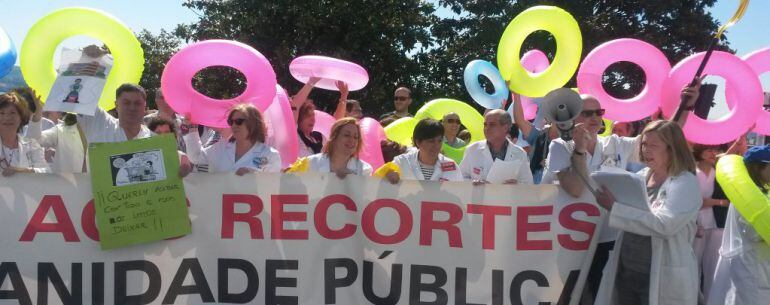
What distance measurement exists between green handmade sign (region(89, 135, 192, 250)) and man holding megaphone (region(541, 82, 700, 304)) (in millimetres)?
2359

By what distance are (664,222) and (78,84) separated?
3.51 meters

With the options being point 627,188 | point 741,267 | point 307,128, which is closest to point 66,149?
point 307,128

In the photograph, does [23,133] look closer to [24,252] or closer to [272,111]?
[24,252]

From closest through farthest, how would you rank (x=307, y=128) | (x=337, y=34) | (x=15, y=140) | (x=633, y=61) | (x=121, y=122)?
(x=121, y=122)
(x=15, y=140)
(x=633, y=61)
(x=307, y=128)
(x=337, y=34)

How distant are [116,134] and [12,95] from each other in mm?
788

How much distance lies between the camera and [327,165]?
482cm

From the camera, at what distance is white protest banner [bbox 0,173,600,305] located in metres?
4.38

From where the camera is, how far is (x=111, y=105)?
5176 mm

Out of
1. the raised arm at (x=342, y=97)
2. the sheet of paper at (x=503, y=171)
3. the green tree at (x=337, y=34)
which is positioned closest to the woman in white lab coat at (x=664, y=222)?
the sheet of paper at (x=503, y=171)

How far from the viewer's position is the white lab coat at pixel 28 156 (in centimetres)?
472

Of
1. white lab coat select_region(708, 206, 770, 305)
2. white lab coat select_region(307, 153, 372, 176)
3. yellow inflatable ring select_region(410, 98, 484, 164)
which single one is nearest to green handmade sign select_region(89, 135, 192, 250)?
white lab coat select_region(307, 153, 372, 176)

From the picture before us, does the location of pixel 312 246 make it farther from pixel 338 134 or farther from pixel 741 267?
pixel 741 267

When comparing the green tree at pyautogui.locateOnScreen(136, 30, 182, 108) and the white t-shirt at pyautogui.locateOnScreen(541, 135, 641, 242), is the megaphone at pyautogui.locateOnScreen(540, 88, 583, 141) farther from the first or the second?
the green tree at pyautogui.locateOnScreen(136, 30, 182, 108)

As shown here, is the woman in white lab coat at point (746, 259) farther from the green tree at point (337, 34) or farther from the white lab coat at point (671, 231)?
the green tree at point (337, 34)
